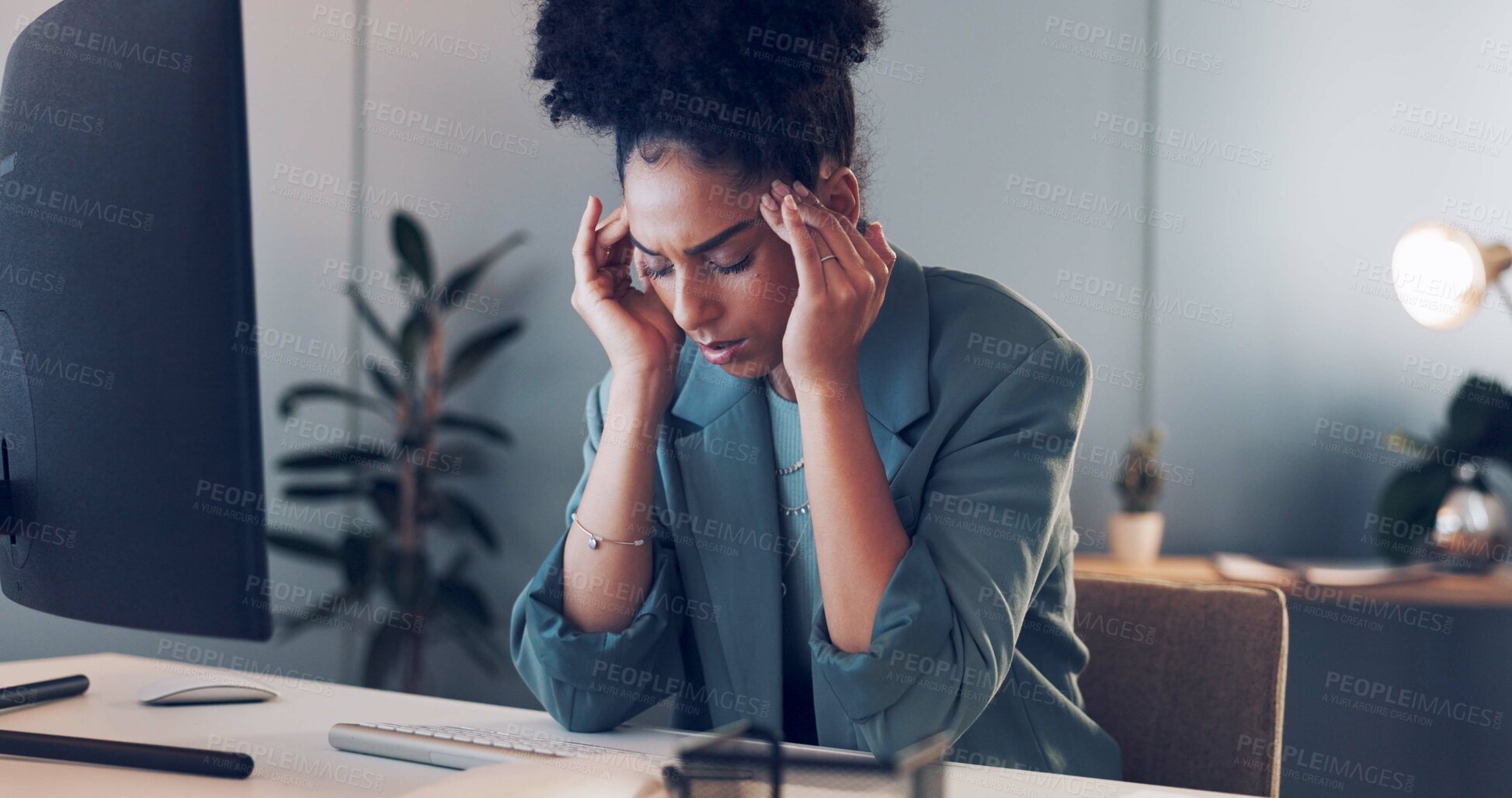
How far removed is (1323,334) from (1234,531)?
0.55 m

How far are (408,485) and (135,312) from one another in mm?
2217

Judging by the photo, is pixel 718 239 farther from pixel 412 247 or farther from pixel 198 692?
pixel 412 247

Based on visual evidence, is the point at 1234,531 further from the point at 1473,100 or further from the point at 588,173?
the point at 588,173

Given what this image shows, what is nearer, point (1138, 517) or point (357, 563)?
point (1138, 517)

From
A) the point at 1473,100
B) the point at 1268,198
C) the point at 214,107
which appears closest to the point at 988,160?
the point at 1268,198

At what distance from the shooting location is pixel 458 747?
0.84m

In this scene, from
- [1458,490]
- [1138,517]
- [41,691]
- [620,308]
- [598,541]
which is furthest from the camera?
[1138,517]

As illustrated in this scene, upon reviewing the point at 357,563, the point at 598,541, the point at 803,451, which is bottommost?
the point at 357,563

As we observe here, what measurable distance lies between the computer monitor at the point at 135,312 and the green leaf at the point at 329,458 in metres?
2.10

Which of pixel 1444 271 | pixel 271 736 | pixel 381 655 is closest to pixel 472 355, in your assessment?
pixel 381 655

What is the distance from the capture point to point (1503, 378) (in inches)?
99.2

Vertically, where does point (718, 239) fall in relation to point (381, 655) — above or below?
above

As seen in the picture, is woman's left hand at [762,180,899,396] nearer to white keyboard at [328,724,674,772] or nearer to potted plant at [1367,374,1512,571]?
white keyboard at [328,724,674,772]

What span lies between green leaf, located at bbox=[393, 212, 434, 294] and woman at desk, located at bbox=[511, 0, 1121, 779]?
5.70ft
